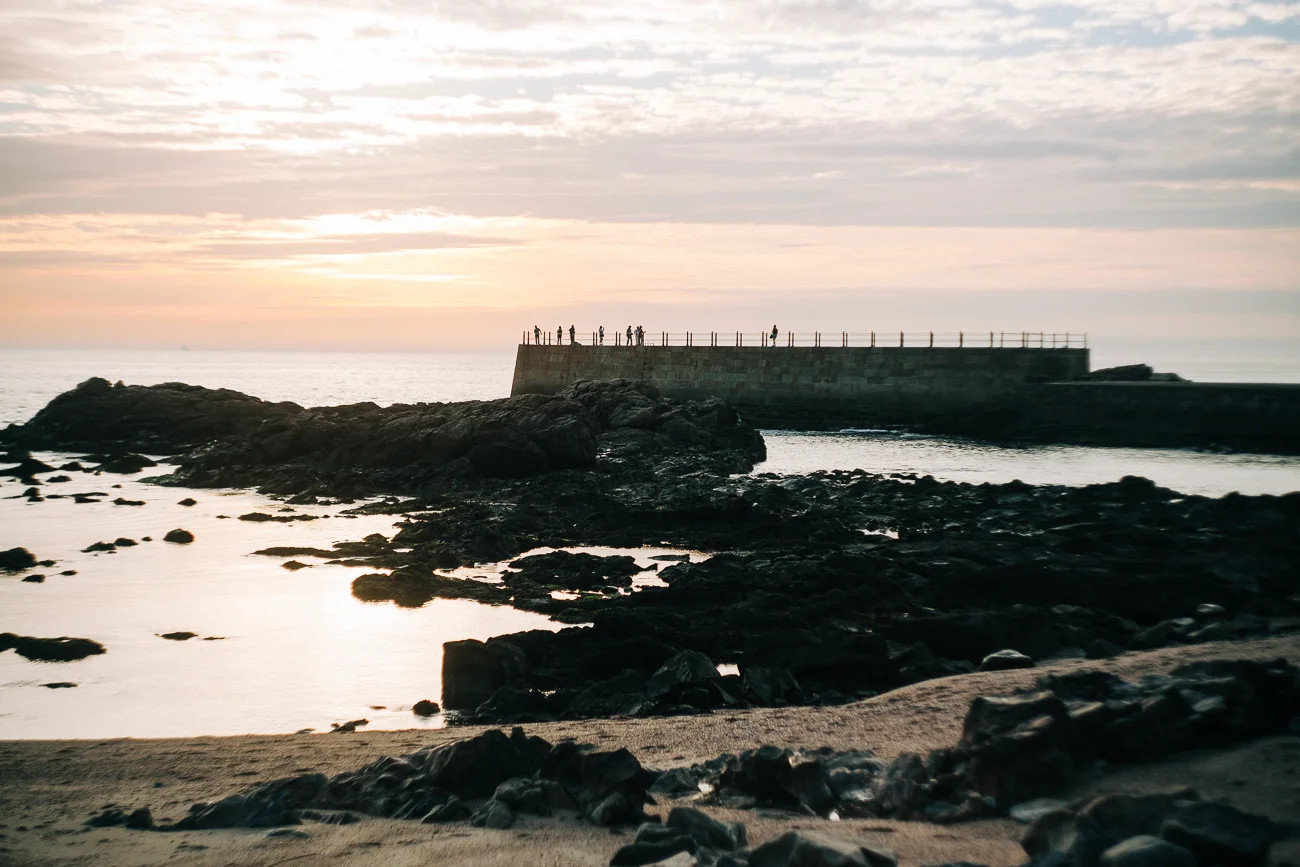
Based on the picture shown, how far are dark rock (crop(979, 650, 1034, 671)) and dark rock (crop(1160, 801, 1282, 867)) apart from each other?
539 centimetres

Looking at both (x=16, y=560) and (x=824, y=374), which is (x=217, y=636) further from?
(x=824, y=374)

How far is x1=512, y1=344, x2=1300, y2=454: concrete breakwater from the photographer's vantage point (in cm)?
4528

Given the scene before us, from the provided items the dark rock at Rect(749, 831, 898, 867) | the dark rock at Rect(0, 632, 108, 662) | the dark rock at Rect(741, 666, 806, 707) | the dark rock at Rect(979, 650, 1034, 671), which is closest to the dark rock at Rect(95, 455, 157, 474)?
the dark rock at Rect(0, 632, 108, 662)

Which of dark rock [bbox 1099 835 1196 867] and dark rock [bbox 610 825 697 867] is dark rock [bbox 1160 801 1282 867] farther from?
dark rock [bbox 610 825 697 867]

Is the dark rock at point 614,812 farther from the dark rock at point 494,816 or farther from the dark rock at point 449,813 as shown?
the dark rock at point 449,813

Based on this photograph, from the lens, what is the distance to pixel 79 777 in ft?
28.5

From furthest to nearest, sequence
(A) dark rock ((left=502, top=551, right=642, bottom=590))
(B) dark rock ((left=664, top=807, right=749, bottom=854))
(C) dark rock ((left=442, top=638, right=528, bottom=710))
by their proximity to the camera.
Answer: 1. (A) dark rock ((left=502, top=551, right=642, bottom=590))
2. (C) dark rock ((left=442, top=638, right=528, bottom=710))
3. (B) dark rock ((left=664, top=807, right=749, bottom=854))

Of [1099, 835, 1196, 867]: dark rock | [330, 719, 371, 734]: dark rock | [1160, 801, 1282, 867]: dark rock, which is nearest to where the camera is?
[1099, 835, 1196, 867]: dark rock

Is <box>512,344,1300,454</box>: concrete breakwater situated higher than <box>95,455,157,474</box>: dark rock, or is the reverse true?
<box>512,344,1300,454</box>: concrete breakwater

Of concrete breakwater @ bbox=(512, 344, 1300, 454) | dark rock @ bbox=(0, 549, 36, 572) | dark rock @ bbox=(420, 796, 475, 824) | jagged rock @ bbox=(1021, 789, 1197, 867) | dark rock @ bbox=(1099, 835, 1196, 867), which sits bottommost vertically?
dark rock @ bbox=(0, 549, 36, 572)

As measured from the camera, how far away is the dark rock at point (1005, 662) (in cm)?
1056

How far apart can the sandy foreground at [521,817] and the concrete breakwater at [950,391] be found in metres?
39.8

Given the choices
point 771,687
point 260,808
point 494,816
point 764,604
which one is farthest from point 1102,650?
point 260,808

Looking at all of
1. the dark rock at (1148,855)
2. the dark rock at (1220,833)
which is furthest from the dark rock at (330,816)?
the dark rock at (1220,833)
